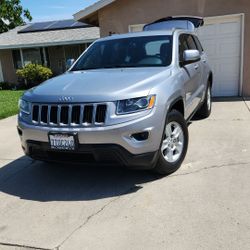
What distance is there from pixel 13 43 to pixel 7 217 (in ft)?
58.6

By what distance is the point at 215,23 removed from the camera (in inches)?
401

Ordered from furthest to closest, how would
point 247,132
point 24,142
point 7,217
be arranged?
1. point 247,132
2. point 24,142
3. point 7,217

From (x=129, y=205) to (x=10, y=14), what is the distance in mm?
36281

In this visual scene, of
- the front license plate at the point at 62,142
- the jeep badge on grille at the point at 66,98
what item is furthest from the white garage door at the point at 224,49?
the front license plate at the point at 62,142

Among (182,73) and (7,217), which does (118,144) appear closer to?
(7,217)

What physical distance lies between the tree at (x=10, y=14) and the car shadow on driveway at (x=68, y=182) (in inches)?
1314

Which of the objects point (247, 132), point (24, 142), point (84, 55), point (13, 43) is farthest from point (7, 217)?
point (13, 43)

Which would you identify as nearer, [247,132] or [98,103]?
[98,103]

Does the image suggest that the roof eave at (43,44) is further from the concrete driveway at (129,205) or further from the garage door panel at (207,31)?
the concrete driveway at (129,205)

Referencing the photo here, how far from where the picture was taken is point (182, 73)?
5109mm

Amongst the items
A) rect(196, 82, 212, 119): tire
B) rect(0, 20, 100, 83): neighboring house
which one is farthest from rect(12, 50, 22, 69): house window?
rect(196, 82, 212, 119): tire

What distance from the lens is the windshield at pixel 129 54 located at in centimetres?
511

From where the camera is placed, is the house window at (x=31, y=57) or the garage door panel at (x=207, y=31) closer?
the garage door panel at (x=207, y=31)

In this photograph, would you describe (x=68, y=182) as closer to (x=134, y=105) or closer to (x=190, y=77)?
(x=134, y=105)
